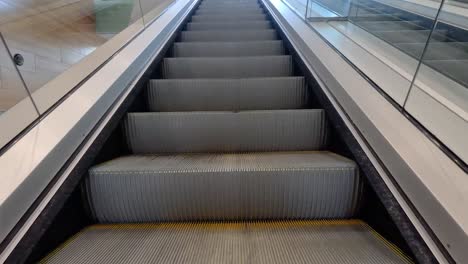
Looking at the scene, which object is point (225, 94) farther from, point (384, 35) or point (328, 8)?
point (328, 8)

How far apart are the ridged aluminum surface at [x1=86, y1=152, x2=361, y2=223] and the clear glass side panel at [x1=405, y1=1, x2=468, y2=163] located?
32 cm

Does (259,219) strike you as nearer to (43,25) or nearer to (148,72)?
(148,72)

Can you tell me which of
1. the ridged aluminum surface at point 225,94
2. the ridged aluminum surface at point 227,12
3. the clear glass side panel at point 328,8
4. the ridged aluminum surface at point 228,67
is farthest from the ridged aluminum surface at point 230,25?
the ridged aluminum surface at point 225,94

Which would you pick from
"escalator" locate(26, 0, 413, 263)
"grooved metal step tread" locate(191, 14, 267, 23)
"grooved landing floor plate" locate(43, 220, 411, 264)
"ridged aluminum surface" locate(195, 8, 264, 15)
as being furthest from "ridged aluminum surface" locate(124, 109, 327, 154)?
"ridged aluminum surface" locate(195, 8, 264, 15)

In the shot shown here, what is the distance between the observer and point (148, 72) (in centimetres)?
211

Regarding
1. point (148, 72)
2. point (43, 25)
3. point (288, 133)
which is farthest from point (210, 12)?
point (288, 133)

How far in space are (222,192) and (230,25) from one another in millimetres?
2758

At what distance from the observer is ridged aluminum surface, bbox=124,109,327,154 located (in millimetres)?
1672

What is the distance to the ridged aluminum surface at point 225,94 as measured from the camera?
80.7 inches

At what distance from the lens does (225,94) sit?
6.73ft

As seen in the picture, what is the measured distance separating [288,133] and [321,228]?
57 cm


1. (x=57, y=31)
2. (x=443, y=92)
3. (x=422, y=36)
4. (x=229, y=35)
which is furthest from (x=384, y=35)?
(x=57, y=31)

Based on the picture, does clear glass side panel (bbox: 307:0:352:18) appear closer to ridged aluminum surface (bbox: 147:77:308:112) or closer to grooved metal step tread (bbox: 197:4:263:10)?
ridged aluminum surface (bbox: 147:77:308:112)

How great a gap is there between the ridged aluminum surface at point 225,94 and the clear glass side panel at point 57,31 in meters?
0.41
